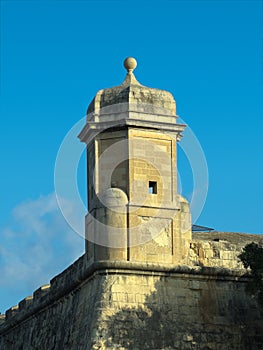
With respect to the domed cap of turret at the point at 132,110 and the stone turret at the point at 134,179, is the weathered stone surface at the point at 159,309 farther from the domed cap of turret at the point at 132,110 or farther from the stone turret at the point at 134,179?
the domed cap of turret at the point at 132,110

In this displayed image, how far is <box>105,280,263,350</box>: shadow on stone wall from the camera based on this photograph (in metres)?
18.8

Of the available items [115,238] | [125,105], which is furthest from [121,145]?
[115,238]

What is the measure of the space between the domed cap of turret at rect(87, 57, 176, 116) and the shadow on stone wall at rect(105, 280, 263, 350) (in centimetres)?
381

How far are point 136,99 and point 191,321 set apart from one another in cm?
492

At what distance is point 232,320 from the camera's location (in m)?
19.9

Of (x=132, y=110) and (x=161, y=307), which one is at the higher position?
(x=132, y=110)

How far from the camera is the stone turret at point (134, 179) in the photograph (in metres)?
19.5

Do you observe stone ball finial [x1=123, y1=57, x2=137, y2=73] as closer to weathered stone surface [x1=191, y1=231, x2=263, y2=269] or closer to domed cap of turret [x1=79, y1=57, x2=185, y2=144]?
domed cap of turret [x1=79, y1=57, x2=185, y2=144]

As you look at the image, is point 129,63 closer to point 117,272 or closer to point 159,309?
point 117,272

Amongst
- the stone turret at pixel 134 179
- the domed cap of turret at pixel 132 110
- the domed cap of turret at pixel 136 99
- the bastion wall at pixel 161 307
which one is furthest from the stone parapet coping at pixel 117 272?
the domed cap of turret at pixel 136 99

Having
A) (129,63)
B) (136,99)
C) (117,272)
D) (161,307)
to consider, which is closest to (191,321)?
(161,307)

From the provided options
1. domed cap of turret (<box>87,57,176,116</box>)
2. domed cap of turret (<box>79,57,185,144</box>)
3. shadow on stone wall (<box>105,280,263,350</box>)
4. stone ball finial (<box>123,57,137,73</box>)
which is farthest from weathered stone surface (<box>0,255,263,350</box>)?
stone ball finial (<box>123,57,137,73</box>)

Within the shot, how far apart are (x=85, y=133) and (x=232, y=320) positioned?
5.21 metres

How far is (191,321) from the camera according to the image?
19438mm
